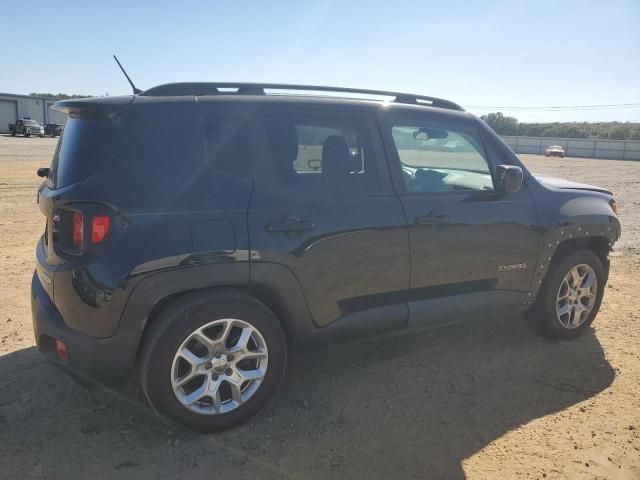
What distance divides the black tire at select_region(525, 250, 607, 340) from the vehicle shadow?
151 mm

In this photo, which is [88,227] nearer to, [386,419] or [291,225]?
[291,225]

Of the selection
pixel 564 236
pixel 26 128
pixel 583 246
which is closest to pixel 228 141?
pixel 564 236

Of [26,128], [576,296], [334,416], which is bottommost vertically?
[334,416]

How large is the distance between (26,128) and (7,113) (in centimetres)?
1486

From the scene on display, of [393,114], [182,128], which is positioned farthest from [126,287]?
[393,114]

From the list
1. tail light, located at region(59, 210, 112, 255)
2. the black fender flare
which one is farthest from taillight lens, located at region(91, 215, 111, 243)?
the black fender flare

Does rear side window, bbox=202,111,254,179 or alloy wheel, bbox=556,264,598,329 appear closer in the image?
rear side window, bbox=202,111,254,179

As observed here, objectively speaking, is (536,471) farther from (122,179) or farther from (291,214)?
(122,179)

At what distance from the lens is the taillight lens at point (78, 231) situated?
2.51 m

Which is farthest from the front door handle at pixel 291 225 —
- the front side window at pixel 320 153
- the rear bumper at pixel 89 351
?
the rear bumper at pixel 89 351

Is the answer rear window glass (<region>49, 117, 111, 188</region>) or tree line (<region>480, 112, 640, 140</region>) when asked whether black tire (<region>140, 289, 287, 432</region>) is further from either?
tree line (<region>480, 112, 640, 140</region>)

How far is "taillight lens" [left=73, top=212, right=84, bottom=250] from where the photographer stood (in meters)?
2.51

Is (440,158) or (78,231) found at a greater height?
(440,158)

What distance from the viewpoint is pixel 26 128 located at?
4425 cm
